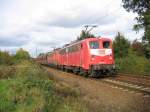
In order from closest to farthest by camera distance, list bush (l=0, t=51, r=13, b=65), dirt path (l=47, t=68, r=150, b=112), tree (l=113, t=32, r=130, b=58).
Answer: dirt path (l=47, t=68, r=150, b=112), bush (l=0, t=51, r=13, b=65), tree (l=113, t=32, r=130, b=58)

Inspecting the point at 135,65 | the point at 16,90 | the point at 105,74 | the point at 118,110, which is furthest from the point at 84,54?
the point at 118,110

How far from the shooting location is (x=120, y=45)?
5888 centimetres

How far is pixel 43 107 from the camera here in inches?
435

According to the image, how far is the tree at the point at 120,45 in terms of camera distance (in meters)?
58.2

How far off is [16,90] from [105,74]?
55.6ft

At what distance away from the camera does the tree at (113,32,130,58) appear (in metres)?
58.2

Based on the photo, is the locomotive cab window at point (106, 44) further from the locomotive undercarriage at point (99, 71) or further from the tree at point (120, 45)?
the tree at point (120, 45)

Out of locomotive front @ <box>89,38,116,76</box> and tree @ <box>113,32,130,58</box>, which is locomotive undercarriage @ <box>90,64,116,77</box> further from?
tree @ <box>113,32,130,58</box>

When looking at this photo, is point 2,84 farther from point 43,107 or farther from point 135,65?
point 135,65

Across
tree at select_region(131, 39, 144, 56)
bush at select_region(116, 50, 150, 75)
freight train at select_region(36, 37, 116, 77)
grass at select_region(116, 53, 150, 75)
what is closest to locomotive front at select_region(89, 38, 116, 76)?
freight train at select_region(36, 37, 116, 77)

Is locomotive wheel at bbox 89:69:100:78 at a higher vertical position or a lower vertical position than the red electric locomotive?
lower

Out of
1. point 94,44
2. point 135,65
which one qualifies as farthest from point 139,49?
point 94,44

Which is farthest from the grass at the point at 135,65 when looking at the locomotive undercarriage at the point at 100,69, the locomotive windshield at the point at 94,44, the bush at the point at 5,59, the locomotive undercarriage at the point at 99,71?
the bush at the point at 5,59

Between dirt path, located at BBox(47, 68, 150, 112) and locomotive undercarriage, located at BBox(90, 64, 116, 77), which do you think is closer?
dirt path, located at BBox(47, 68, 150, 112)
